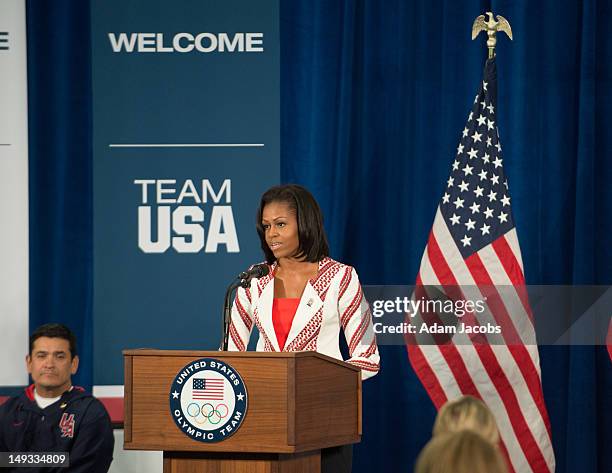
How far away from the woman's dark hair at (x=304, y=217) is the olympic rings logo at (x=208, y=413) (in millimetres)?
925

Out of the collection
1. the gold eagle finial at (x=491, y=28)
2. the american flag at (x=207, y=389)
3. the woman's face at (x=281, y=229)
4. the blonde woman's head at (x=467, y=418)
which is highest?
the gold eagle finial at (x=491, y=28)

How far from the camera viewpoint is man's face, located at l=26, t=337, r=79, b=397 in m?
4.66

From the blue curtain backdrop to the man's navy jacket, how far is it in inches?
34.3

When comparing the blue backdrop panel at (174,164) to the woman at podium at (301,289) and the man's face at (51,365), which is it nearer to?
the man's face at (51,365)

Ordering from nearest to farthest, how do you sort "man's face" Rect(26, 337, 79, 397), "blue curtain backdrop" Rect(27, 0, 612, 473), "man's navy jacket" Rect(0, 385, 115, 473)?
"man's navy jacket" Rect(0, 385, 115, 473)
"man's face" Rect(26, 337, 79, 397)
"blue curtain backdrop" Rect(27, 0, 612, 473)

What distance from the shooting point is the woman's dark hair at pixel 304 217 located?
12.6ft

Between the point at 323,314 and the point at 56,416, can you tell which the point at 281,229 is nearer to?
the point at 323,314

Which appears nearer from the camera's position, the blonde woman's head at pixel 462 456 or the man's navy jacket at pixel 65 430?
the blonde woman's head at pixel 462 456

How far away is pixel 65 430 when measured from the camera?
4.55 metres

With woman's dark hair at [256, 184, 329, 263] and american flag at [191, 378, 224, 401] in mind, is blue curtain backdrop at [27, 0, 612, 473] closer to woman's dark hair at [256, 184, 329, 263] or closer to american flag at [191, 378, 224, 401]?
woman's dark hair at [256, 184, 329, 263]

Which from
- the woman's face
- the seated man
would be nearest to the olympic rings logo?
the woman's face

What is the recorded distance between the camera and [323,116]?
17.9 ft

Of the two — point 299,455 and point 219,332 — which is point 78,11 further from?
point 299,455

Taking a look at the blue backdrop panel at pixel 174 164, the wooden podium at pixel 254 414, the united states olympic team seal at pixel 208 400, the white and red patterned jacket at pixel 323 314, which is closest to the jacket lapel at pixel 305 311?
the white and red patterned jacket at pixel 323 314
